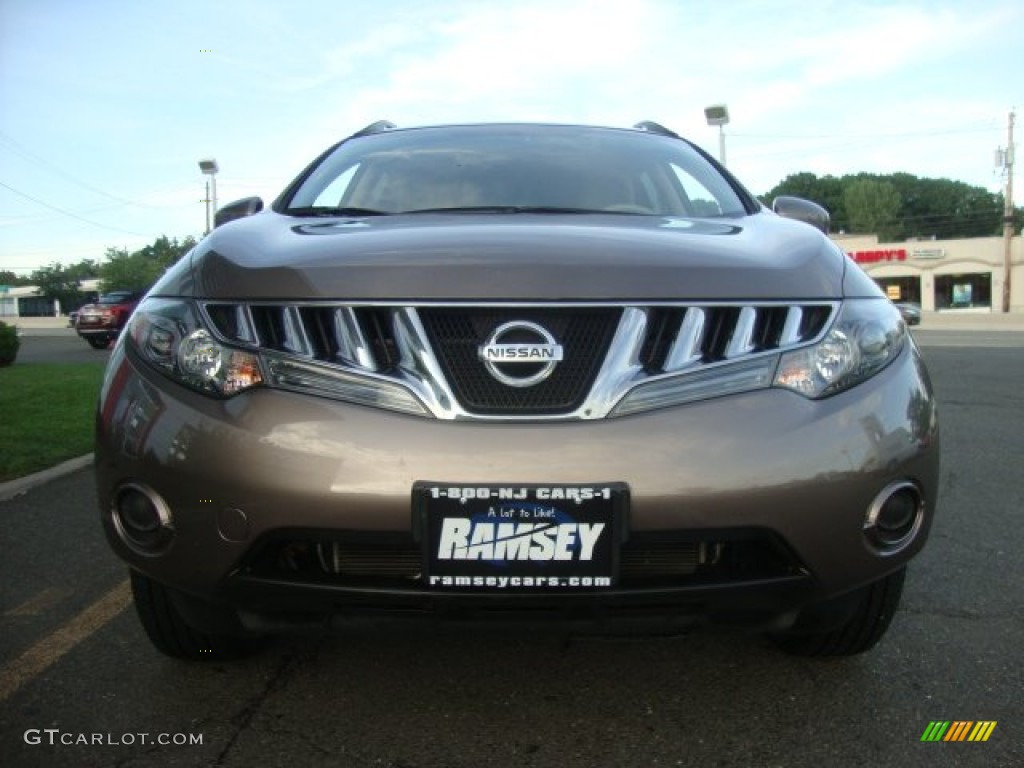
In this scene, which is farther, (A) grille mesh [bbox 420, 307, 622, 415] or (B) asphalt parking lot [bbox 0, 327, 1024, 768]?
(B) asphalt parking lot [bbox 0, 327, 1024, 768]

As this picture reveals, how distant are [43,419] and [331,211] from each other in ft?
17.6

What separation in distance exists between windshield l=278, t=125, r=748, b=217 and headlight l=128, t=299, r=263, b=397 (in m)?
0.78

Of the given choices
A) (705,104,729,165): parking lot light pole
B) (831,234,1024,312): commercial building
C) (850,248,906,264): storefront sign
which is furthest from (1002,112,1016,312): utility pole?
(705,104,729,165): parking lot light pole

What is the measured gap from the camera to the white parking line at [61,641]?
Result: 2393mm

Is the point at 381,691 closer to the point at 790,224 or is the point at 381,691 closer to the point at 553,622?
the point at 553,622

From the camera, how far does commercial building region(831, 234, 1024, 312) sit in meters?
51.4

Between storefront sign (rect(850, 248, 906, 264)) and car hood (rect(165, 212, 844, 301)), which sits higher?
storefront sign (rect(850, 248, 906, 264))

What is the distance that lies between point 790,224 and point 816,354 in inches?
27.9

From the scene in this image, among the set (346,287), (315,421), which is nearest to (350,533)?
(315,421)

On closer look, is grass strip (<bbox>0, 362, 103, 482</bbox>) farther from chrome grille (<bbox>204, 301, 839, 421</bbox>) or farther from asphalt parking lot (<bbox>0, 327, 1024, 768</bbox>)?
chrome grille (<bbox>204, 301, 839, 421</bbox>)

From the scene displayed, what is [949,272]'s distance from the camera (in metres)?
53.6

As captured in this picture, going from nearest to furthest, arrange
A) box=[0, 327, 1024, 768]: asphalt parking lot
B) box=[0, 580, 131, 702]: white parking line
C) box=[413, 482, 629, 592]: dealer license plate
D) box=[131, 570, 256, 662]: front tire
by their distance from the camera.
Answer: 1. box=[413, 482, 629, 592]: dealer license plate
2. box=[0, 327, 1024, 768]: asphalt parking lot
3. box=[131, 570, 256, 662]: front tire
4. box=[0, 580, 131, 702]: white parking line

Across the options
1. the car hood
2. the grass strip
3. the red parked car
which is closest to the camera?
the car hood

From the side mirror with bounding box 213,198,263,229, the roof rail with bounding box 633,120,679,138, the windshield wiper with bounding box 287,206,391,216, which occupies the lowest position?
the windshield wiper with bounding box 287,206,391,216
